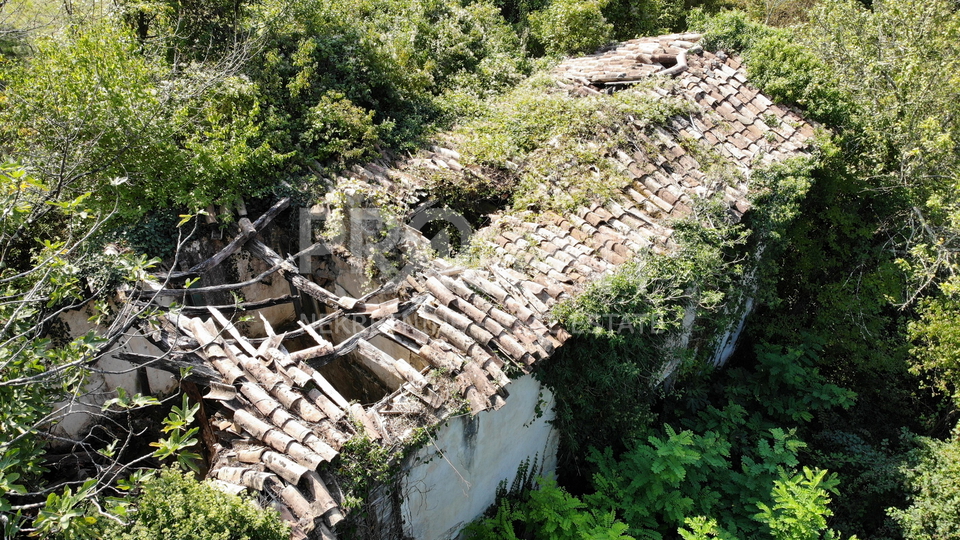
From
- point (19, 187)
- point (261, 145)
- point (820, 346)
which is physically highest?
point (19, 187)

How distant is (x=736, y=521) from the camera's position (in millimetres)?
9500

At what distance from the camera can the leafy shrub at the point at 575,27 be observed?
15.2 metres

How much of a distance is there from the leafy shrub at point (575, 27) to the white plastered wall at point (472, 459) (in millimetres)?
10249

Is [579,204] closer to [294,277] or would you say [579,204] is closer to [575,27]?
[294,277]

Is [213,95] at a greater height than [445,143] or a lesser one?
greater

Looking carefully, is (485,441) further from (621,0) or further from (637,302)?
(621,0)

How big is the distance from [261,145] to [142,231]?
2.29 m

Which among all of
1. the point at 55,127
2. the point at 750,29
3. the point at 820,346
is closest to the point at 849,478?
the point at 820,346

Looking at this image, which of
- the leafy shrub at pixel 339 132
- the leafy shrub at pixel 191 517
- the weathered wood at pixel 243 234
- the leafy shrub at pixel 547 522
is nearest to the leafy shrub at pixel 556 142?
the leafy shrub at pixel 339 132

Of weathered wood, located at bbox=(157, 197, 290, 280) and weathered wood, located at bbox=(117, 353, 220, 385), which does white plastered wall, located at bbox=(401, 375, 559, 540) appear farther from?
Answer: weathered wood, located at bbox=(157, 197, 290, 280)

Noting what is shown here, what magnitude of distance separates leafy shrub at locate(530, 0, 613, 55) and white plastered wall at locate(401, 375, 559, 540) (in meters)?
10.2

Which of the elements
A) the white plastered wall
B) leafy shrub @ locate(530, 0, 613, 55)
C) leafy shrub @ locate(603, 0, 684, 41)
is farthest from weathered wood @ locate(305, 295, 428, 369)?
leafy shrub @ locate(603, 0, 684, 41)

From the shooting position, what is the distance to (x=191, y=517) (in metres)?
5.30

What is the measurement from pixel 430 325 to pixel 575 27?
1051 centimetres
